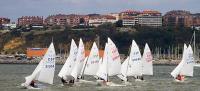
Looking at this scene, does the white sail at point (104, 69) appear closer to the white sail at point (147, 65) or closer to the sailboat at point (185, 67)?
the white sail at point (147, 65)

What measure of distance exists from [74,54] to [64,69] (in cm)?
299

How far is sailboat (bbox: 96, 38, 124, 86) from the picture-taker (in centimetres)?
7831

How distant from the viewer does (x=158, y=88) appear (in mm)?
79438

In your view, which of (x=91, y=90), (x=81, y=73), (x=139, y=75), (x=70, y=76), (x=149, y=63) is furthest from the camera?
(x=149, y=63)

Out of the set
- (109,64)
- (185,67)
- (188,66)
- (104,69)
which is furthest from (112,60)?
(188,66)

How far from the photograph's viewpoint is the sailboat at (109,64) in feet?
257

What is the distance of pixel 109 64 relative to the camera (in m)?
78.9

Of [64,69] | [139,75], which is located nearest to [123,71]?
[139,75]

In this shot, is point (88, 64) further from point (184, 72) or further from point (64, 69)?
point (184, 72)

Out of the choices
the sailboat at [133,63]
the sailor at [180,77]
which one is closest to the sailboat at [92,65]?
the sailboat at [133,63]

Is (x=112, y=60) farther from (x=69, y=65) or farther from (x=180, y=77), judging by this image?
(x=180, y=77)

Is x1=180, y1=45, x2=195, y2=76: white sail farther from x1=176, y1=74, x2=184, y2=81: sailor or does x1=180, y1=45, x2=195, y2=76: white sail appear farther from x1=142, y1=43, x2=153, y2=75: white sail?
x1=142, y1=43, x2=153, y2=75: white sail

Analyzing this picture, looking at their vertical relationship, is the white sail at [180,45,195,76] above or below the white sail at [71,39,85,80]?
below

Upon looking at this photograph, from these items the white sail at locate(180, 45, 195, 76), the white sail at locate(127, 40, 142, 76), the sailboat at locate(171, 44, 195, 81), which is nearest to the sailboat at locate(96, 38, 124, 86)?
the white sail at locate(127, 40, 142, 76)
